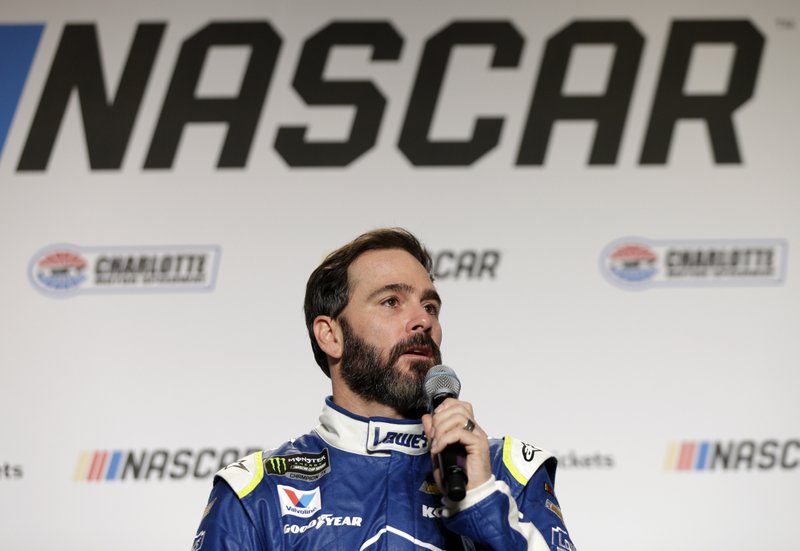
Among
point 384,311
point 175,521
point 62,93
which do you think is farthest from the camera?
point 62,93

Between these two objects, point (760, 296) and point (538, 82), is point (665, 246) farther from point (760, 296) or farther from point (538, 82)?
point (538, 82)

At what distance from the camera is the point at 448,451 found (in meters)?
1.64

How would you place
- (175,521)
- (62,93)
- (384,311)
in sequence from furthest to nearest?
(62,93) < (175,521) < (384,311)

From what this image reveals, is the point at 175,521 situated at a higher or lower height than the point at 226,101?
lower

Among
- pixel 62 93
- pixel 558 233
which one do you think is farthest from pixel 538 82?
pixel 62 93

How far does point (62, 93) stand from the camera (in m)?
3.64

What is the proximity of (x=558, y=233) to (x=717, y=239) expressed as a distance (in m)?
0.55

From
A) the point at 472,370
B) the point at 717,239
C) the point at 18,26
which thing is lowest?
the point at 472,370

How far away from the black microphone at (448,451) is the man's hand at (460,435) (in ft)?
0.05

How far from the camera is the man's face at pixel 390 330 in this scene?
1.99m

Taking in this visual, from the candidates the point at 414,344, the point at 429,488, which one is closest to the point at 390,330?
the point at 414,344

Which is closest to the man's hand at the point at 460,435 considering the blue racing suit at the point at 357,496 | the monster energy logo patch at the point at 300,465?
the blue racing suit at the point at 357,496

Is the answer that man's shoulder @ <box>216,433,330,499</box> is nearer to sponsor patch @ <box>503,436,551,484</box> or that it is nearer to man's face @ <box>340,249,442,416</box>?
man's face @ <box>340,249,442,416</box>

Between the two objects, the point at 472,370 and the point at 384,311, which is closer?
the point at 384,311
